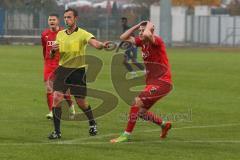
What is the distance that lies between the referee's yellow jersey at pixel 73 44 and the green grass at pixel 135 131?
4.39ft

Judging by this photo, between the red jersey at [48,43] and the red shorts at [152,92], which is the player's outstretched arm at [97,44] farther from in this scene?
the red jersey at [48,43]

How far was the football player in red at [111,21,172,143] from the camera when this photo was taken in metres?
13.4

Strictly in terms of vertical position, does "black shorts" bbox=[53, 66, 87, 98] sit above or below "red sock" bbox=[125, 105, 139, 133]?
above

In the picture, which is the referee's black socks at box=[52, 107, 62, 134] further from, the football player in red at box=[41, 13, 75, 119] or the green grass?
the football player in red at box=[41, 13, 75, 119]

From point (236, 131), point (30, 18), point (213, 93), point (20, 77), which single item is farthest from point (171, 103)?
point (30, 18)

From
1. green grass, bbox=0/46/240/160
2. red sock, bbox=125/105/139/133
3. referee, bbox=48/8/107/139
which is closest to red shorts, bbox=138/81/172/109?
red sock, bbox=125/105/139/133

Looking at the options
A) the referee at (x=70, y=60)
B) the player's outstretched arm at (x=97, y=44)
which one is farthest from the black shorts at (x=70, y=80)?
the player's outstretched arm at (x=97, y=44)

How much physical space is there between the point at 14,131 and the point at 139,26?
120 inches

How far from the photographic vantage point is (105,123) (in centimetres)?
1617

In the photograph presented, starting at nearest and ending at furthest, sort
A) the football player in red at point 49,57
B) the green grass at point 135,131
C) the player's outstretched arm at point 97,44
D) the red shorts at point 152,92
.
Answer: the green grass at point 135,131, the player's outstretched arm at point 97,44, the red shorts at point 152,92, the football player in red at point 49,57

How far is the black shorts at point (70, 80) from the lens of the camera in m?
14.1

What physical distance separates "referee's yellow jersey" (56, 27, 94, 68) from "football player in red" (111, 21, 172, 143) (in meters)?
0.79

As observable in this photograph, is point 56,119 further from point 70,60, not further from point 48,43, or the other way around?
point 48,43

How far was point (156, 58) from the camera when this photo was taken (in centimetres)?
1352
